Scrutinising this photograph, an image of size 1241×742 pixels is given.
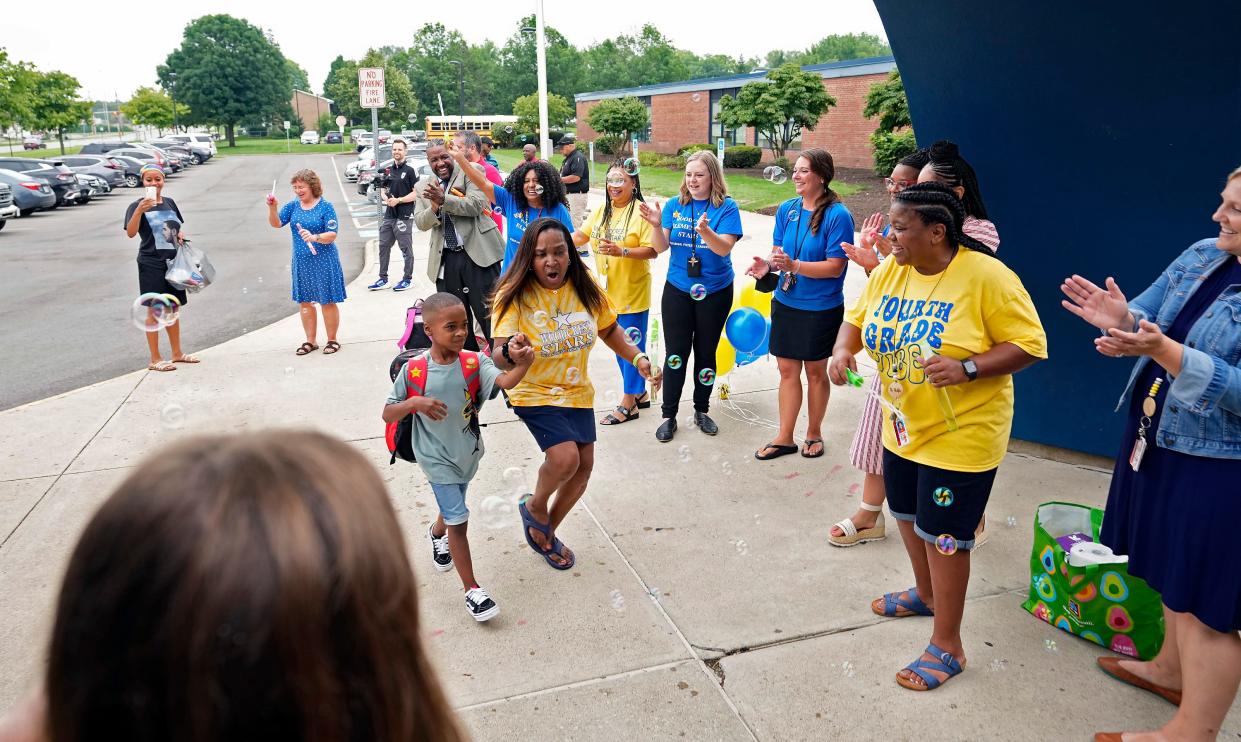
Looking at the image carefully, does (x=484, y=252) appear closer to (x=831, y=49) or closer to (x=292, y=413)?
(x=292, y=413)

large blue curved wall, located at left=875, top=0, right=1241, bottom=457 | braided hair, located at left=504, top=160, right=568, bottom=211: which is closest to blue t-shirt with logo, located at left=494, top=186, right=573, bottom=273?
braided hair, located at left=504, top=160, right=568, bottom=211

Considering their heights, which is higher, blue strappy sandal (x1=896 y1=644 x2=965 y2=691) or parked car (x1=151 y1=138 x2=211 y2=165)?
parked car (x1=151 y1=138 x2=211 y2=165)

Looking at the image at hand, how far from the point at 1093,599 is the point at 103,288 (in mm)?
13450

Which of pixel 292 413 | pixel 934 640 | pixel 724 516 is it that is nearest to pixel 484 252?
pixel 292 413

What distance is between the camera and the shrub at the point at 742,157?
34.2m

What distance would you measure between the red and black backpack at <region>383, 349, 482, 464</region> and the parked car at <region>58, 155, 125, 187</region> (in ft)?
110

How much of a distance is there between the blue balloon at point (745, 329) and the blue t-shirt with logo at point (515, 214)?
1.46m

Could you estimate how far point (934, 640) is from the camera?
3408 mm

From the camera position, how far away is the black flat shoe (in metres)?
6.23

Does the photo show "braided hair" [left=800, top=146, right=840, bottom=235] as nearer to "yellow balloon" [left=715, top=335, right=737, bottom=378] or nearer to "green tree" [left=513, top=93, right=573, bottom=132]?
"yellow balloon" [left=715, top=335, right=737, bottom=378]

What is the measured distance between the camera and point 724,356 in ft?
22.7

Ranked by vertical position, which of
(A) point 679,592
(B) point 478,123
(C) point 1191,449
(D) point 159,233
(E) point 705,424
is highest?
(B) point 478,123

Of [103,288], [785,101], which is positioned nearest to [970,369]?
[103,288]

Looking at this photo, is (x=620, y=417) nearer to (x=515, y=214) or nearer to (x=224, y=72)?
(x=515, y=214)
